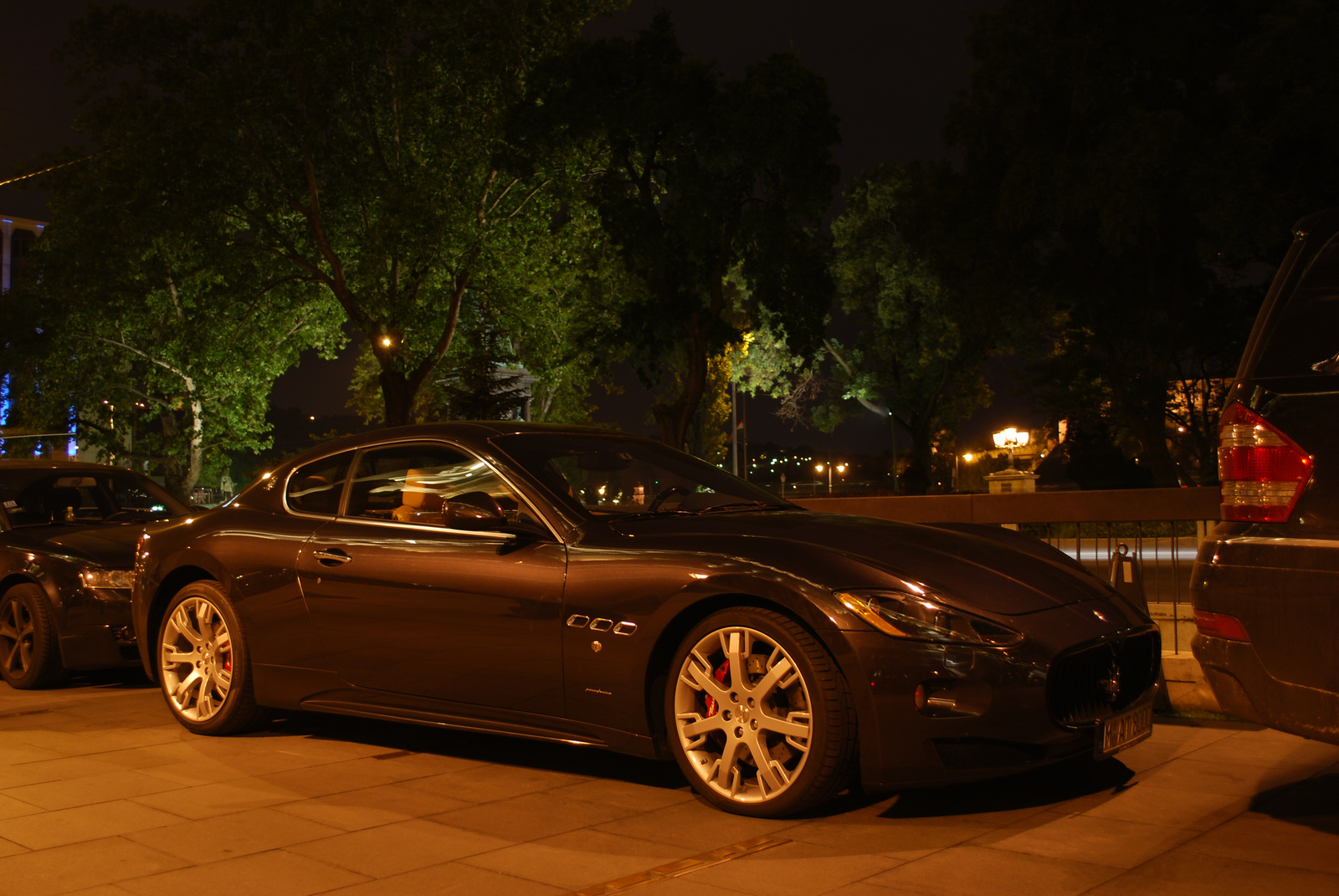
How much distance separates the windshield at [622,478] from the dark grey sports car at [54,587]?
3.85m

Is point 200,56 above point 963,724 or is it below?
above

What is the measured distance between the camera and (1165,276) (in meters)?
33.3

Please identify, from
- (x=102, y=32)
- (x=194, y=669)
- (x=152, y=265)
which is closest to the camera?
(x=194, y=669)

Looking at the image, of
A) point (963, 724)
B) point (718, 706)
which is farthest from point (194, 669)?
point (963, 724)

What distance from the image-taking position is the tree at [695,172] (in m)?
28.2

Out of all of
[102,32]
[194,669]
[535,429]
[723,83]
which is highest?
[102,32]

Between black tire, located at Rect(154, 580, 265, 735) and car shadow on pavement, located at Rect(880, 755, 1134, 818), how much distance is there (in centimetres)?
341

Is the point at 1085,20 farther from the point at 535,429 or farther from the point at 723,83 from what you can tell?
the point at 535,429

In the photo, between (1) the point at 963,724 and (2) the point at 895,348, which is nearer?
(1) the point at 963,724

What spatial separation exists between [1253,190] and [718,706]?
27.6 meters

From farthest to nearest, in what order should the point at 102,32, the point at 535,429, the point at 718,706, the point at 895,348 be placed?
the point at 895,348 < the point at 102,32 < the point at 535,429 < the point at 718,706

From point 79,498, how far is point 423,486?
16.8 feet

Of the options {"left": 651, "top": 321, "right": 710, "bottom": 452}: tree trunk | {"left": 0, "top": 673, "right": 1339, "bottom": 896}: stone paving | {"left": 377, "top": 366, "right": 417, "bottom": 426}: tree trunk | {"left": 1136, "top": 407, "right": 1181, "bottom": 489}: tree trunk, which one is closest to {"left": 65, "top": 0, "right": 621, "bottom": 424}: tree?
{"left": 377, "top": 366, "right": 417, "bottom": 426}: tree trunk

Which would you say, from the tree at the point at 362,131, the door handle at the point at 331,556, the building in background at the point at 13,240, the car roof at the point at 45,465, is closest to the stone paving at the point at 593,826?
the door handle at the point at 331,556
